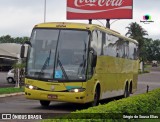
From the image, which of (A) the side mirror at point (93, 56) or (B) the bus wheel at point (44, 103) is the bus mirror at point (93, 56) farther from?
(B) the bus wheel at point (44, 103)

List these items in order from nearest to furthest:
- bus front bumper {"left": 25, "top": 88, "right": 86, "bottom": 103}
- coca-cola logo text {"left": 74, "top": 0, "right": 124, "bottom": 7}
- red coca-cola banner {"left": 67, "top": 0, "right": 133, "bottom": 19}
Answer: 1. bus front bumper {"left": 25, "top": 88, "right": 86, "bottom": 103}
2. red coca-cola banner {"left": 67, "top": 0, "right": 133, "bottom": 19}
3. coca-cola logo text {"left": 74, "top": 0, "right": 124, "bottom": 7}

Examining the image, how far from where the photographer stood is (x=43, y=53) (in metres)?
17.3

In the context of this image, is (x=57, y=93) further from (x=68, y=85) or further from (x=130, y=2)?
(x=130, y=2)

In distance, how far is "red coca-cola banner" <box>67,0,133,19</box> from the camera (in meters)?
48.2

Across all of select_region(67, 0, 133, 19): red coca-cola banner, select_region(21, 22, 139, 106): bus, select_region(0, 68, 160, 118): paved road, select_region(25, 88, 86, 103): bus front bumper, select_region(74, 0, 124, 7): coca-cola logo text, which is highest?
select_region(74, 0, 124, 7): coca-cola logo text

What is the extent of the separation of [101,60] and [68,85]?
261 centimetres

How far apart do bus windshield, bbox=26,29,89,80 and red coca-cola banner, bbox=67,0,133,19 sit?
3122 centimetres

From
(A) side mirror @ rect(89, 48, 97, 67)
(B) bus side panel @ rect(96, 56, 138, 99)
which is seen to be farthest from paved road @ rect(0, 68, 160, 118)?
(A) side mirror @ rect(89, 48, 97, 67)

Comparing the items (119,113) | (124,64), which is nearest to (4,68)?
(124,64)

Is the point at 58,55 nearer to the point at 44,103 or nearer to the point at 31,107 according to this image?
the point at 31,107

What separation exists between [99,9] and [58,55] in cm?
3252

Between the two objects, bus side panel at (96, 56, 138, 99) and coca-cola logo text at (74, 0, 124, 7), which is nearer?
bus side panel at (96, 56, 138, 99)

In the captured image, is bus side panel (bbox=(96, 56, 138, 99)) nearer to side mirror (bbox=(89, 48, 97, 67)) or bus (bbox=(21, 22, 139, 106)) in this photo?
bus (bbox=(21, 22, 139, 106))

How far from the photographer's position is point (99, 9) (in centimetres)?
4909
